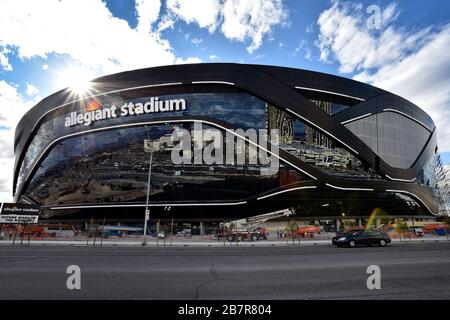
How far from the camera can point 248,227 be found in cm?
3734

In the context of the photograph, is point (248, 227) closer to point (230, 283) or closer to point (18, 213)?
point (18, 213)

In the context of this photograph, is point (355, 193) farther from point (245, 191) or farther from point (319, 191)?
point (245, 191)

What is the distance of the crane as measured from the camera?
30.9 metres

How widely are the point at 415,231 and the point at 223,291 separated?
3638 centimetres

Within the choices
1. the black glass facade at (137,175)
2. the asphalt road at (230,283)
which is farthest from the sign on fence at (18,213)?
the asphalt road at (230,283)

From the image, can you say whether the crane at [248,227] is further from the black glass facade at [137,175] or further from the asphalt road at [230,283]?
the asphalt road at [230,283]

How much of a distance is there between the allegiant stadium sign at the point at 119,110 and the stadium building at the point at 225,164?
0.53ft

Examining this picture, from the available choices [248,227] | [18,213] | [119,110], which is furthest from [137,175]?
[248,227]

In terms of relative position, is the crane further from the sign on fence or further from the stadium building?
the sign on fence

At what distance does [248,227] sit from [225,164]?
10814 millimetres

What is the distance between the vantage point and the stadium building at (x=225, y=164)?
44.7 meters

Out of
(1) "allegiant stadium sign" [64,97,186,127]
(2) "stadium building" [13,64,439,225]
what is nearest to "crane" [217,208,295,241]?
(2) "stadium building" [13,64,439,225]

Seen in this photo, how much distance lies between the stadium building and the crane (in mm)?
1101
